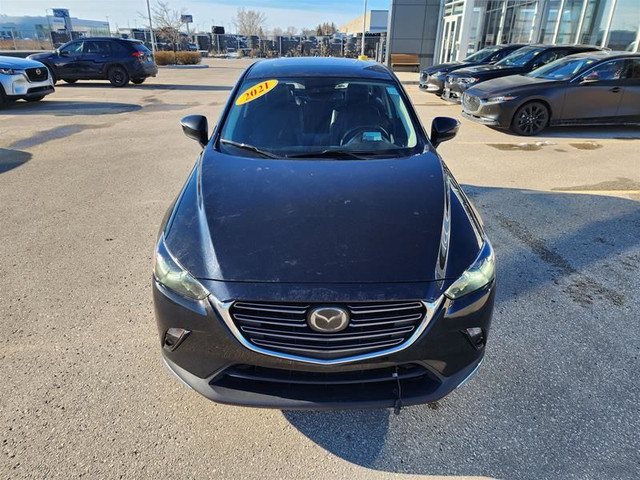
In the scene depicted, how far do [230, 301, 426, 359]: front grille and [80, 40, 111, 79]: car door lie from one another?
717 inches

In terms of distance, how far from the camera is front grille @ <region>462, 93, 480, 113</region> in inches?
361

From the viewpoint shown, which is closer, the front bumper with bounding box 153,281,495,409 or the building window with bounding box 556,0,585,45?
the front bumper with bounding box 153,281,495,409

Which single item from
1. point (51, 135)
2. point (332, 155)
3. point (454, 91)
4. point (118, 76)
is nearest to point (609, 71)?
point (454, 91)

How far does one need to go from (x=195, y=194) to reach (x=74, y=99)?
13.8 metres

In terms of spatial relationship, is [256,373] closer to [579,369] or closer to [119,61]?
[579,369]

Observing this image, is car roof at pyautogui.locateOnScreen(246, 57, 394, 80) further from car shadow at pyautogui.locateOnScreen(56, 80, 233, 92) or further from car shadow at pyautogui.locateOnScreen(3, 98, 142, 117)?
car shadow at pyautogui.locateOnScreen(56, 80, 233, 92)

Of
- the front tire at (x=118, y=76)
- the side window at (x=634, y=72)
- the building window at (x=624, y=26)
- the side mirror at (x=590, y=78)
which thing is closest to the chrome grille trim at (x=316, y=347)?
the side mirror at (x=590, y=78)

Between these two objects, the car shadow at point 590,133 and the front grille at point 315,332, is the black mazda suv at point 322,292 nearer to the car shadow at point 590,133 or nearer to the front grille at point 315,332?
the front grille at point 315,332

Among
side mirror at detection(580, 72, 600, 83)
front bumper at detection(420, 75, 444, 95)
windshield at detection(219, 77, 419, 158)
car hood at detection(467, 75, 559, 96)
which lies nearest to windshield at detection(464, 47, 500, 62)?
front bumper at detection(420, 75, 444, 95)

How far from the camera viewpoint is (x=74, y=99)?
13.7m

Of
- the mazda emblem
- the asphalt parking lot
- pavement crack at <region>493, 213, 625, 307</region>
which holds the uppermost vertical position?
the mazda emblem

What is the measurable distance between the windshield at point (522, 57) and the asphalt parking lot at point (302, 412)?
8.29m

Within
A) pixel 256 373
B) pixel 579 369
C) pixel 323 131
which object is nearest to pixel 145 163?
pixel 323 131

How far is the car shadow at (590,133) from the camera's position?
29.2ft
